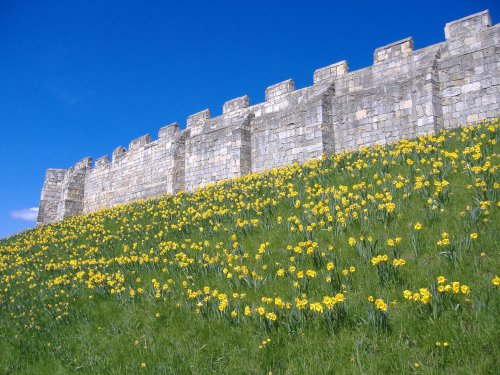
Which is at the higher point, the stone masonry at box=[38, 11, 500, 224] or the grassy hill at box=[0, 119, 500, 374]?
the stone masonry at box=[38, 11, 500, 224]

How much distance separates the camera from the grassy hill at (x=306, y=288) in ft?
11.7

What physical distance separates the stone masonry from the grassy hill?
4.35 m

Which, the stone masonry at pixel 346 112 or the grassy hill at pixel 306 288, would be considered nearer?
the grassy hill at pixel 306 288

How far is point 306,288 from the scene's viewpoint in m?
4.71

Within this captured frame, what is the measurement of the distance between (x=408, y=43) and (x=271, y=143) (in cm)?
619

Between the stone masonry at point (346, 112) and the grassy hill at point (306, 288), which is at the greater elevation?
the stone masonry at point (346, 112)

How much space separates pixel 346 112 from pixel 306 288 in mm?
10596

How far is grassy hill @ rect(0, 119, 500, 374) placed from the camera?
3.57 meters

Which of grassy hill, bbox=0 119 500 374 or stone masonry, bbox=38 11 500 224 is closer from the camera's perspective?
grassy hill, bbox=0 119 500 374

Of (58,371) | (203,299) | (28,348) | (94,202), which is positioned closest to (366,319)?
(203,299)

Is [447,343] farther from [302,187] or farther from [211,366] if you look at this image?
[302,187]

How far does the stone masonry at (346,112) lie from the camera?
12.1m

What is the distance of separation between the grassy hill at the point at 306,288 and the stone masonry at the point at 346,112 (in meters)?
4.35

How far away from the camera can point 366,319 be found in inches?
152
